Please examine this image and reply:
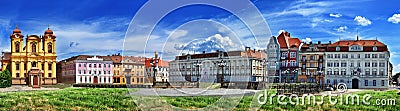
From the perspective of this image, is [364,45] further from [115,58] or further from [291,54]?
[115,58]

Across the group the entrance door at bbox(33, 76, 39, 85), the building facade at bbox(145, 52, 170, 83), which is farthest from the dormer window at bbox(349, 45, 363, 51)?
the entrance door at bbox(33, 76, 39, 85)

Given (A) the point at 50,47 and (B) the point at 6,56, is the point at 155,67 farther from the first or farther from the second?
(B) the point at 6,56

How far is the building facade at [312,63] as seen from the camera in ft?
151

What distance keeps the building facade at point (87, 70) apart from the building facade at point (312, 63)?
21.2m

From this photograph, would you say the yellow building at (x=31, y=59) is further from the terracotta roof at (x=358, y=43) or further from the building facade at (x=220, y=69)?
the terracotta roof at (x=358, y=43)

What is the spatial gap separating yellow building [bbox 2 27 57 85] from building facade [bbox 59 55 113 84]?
3125 millimetres

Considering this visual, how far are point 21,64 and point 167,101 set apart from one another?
16.9 metres

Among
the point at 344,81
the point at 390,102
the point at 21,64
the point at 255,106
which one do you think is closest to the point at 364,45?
the point at 344,81

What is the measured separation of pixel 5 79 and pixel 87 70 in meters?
10.8

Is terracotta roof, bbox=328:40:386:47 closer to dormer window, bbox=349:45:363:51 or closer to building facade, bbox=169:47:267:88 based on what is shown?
dormer window, bbox=349:45:363:51

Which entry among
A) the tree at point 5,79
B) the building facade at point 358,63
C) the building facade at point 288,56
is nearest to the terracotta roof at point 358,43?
the building facade at point 358,63

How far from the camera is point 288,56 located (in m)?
47.9

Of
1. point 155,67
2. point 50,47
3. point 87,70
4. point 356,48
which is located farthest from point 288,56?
point 50,47

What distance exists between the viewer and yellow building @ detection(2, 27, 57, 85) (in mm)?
29266
